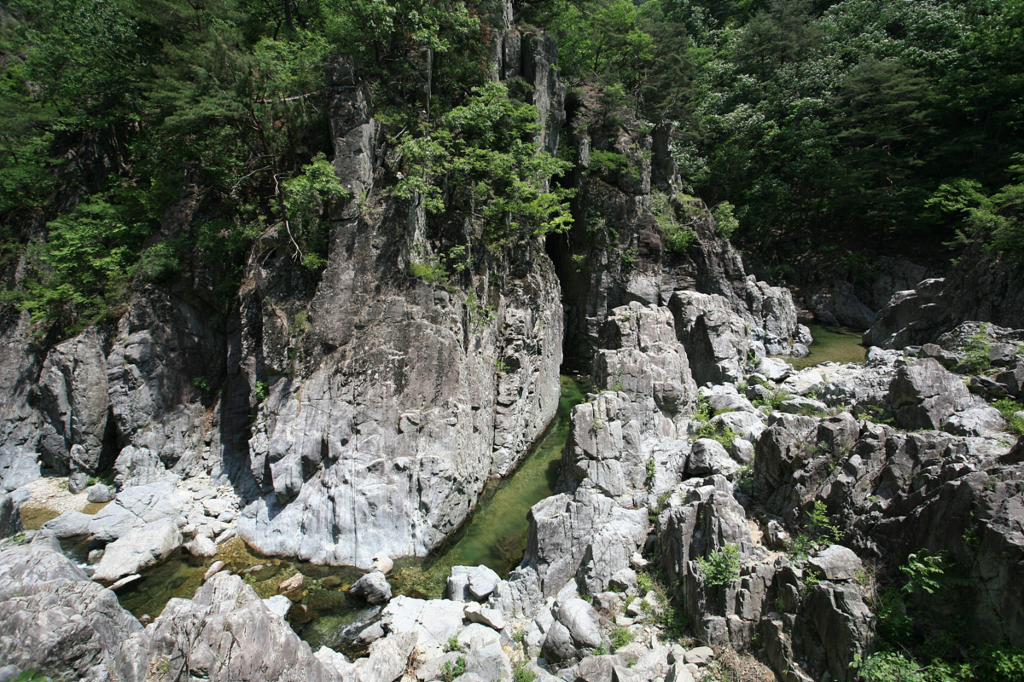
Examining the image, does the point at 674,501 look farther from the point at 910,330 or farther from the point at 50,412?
the point at 50,412

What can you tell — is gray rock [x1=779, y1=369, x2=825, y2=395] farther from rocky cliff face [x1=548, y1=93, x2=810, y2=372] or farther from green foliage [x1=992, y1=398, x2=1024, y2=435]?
green foliage [x1=992, y1=398, x2=1024, y2=435]

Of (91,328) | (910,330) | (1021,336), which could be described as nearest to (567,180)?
(910,330)

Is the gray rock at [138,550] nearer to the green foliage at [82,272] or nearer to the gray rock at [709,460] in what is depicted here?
the green foliage at [82,272]

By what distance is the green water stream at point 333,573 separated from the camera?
29.7ft

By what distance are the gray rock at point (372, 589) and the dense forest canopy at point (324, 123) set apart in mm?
7580

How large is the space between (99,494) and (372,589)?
31.3 ft

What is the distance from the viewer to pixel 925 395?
964 centimetres

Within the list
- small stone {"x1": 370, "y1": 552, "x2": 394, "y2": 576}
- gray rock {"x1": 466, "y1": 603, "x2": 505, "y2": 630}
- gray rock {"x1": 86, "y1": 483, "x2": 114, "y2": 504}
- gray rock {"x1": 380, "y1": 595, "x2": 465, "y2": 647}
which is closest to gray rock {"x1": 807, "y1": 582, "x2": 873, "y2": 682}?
gray rock {"x1": 466, "y1": 603, "x2": 505, "y2": 630}

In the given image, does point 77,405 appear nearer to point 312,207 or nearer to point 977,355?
point 312,207

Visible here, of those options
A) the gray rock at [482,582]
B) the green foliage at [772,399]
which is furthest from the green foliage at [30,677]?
the green foliage at [772,399]

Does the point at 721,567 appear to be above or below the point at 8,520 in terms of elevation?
above

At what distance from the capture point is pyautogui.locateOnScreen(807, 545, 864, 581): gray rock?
259 inches

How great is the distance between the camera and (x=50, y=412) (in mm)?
14734

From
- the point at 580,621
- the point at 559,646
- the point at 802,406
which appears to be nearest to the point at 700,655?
the point at 580,621
